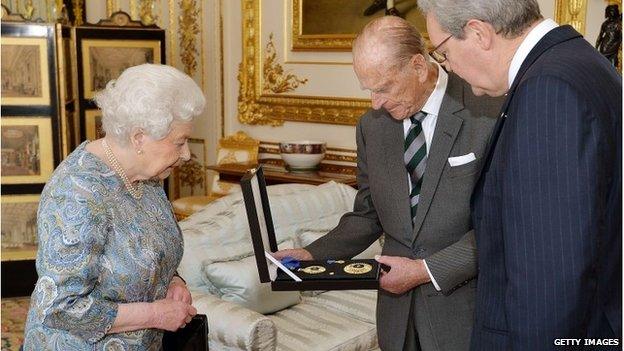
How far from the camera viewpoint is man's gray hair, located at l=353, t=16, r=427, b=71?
1932 millimetres

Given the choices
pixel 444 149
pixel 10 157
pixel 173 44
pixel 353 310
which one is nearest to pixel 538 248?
pixel 444 149

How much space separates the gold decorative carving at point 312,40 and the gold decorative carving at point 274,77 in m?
0.25

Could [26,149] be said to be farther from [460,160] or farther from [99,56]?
[460,160]

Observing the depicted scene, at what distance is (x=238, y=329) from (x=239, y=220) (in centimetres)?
82

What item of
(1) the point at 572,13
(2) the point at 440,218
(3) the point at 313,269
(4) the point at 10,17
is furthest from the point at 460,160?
(4) the point at 10,17

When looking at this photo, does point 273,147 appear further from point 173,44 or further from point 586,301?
point 586,301

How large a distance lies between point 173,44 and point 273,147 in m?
1.66

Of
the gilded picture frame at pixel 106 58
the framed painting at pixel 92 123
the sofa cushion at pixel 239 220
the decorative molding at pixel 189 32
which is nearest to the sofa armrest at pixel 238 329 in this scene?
the sofa cushion at pixel 239 220

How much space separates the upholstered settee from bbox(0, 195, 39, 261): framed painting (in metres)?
2.27

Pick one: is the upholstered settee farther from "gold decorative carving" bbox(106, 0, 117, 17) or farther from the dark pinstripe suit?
"gold decorative carving" bbox(106, 0, 117, 17)

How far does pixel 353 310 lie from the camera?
3.60 m

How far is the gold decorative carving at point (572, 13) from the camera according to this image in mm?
4273

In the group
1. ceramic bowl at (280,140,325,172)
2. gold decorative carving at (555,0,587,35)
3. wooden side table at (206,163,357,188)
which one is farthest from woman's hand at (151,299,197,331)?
ceramic bowl at (280,140,325,172)

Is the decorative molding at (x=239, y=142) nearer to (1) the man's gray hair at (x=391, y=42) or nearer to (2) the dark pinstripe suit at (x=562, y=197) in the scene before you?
(1) the man's gray hair at (x=391, y=42)
